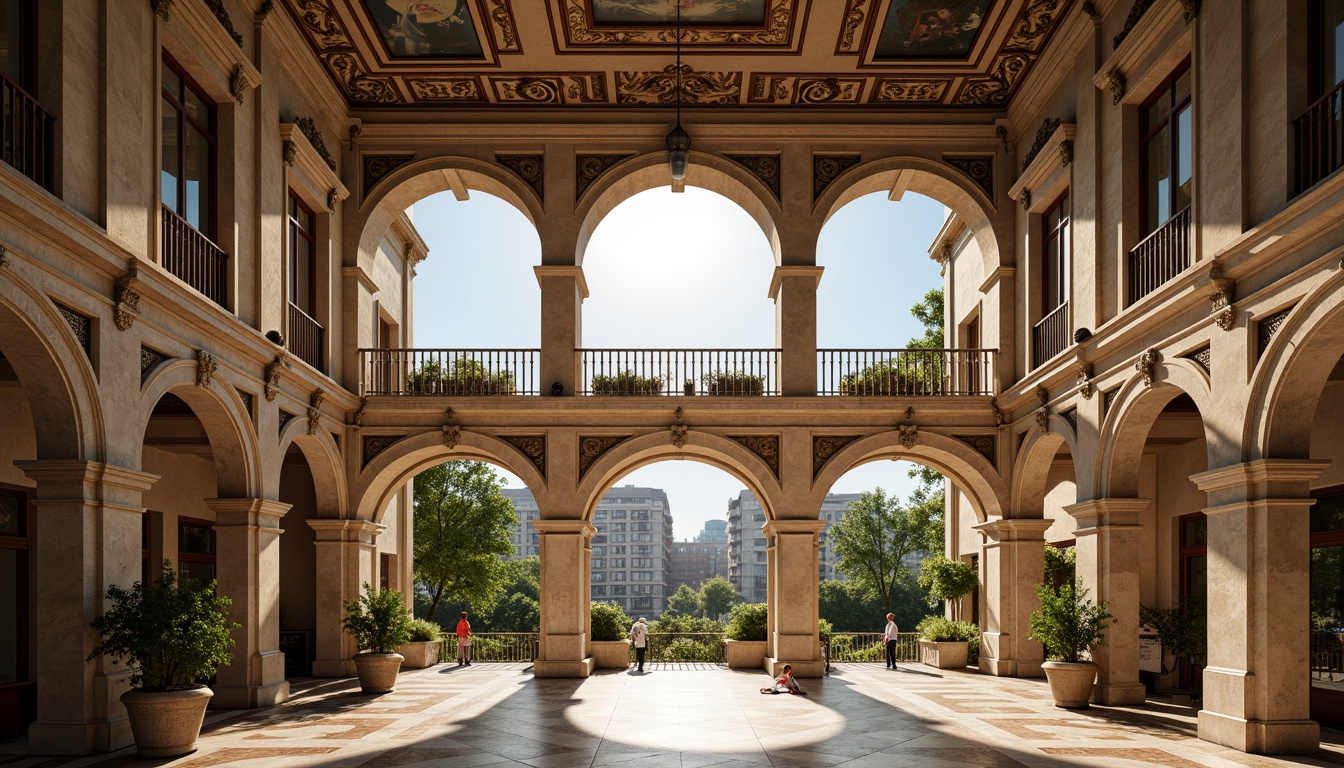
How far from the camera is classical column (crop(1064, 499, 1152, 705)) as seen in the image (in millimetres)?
13273

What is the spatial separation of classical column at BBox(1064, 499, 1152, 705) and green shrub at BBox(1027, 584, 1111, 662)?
189 millimetres

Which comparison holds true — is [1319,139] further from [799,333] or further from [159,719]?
[159,719]

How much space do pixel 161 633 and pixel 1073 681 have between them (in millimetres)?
10539

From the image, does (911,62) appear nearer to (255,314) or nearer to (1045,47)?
(1045,47)

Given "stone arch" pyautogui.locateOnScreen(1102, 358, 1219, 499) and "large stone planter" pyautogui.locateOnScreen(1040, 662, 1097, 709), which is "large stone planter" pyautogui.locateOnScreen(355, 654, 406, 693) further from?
"stone arch" pyautogui.locateOnScreen(1102, 358, 1219, 499)

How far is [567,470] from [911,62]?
345 inches

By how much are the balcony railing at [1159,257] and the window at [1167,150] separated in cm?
31

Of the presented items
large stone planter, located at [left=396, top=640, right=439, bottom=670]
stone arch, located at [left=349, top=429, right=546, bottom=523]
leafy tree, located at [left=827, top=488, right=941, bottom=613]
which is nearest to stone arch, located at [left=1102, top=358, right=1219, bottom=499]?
stone arch, located at [left=349, top=429, right=546, bottom=523]

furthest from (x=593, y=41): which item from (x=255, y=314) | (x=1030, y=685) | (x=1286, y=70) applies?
(x=1030, y=685)

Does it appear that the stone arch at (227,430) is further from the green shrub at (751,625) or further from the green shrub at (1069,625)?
the green shrub at (1069,625)

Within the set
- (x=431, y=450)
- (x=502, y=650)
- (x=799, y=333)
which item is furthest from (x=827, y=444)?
(x=502, y=650)

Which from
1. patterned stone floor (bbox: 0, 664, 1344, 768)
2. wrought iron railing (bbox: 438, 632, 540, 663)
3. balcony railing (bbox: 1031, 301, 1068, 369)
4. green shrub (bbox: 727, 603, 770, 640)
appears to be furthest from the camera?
wrought iron railing (bbox: 438, 632, 540, 663)

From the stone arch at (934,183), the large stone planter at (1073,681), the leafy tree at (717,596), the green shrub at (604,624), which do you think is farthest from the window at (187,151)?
the leafy tree at (717,596)

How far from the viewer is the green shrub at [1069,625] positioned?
13.2 metres
